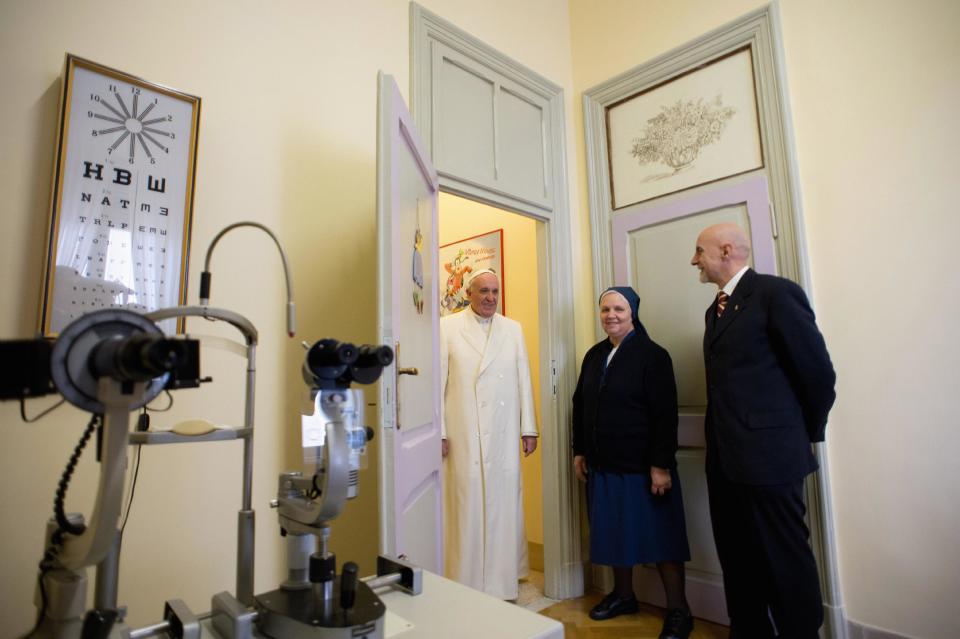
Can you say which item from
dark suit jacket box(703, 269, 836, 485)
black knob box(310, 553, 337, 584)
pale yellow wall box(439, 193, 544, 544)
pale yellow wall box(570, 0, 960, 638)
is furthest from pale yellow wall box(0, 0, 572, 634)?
pale yellow wall box(570, 0, 960, 638)

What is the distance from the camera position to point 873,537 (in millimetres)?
2016

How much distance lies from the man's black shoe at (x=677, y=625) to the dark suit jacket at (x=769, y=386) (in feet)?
2.34

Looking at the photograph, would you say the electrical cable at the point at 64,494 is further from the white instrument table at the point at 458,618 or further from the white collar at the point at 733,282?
the white collar at the point at 733,282

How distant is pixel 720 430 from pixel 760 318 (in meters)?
0.42

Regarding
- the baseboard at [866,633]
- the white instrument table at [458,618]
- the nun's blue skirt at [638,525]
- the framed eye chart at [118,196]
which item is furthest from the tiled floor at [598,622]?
the framed eye chart at [118,196]

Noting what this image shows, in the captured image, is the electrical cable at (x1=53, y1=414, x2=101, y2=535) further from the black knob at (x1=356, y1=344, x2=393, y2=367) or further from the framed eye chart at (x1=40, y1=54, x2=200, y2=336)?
the framed eye chart at (x1=40, y1=54, x2=200, y2=336)

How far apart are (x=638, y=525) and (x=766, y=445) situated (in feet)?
2.32

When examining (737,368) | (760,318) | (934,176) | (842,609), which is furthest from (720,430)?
(934,176)

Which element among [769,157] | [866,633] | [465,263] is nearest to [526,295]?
[465,263]

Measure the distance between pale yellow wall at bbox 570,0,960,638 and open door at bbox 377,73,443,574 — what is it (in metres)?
1.59

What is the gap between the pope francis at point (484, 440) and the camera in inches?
101

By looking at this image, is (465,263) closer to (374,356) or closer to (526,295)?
(526,295)

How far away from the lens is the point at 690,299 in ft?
8.34

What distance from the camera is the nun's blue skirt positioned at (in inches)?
87.6
